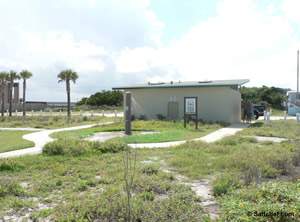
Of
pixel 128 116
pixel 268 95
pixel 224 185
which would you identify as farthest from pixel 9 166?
pixel 268 95

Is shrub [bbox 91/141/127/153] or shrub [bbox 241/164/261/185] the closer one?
shrub [bbox 241/164/261/185]

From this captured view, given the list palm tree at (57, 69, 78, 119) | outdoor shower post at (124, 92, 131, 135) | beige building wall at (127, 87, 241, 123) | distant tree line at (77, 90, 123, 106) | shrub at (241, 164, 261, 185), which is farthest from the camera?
distant tree line at (77, 90, 123, 106)

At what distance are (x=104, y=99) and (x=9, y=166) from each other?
68.6m

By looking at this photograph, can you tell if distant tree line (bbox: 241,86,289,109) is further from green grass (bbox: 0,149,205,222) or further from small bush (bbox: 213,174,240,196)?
small bush (bbox: 213,174,240,196)

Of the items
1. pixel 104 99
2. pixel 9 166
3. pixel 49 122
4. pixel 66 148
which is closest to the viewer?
pixel 9 166

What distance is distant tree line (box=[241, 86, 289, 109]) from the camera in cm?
6078

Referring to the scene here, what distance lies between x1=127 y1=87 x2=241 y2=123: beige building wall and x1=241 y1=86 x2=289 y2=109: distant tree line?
98.8 ft

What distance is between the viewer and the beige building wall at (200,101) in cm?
2880

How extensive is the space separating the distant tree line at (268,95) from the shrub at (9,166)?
5385cm

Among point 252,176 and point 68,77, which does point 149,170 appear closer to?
point 252,176

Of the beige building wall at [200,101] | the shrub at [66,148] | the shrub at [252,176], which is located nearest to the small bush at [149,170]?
the shrub at [252,176]

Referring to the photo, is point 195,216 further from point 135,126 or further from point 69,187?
point 135,126

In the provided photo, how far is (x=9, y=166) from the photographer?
930 cm

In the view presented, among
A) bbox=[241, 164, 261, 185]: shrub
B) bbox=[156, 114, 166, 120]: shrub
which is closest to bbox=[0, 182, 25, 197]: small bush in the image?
bbox=[241, 164, 261, 185]: shrub
